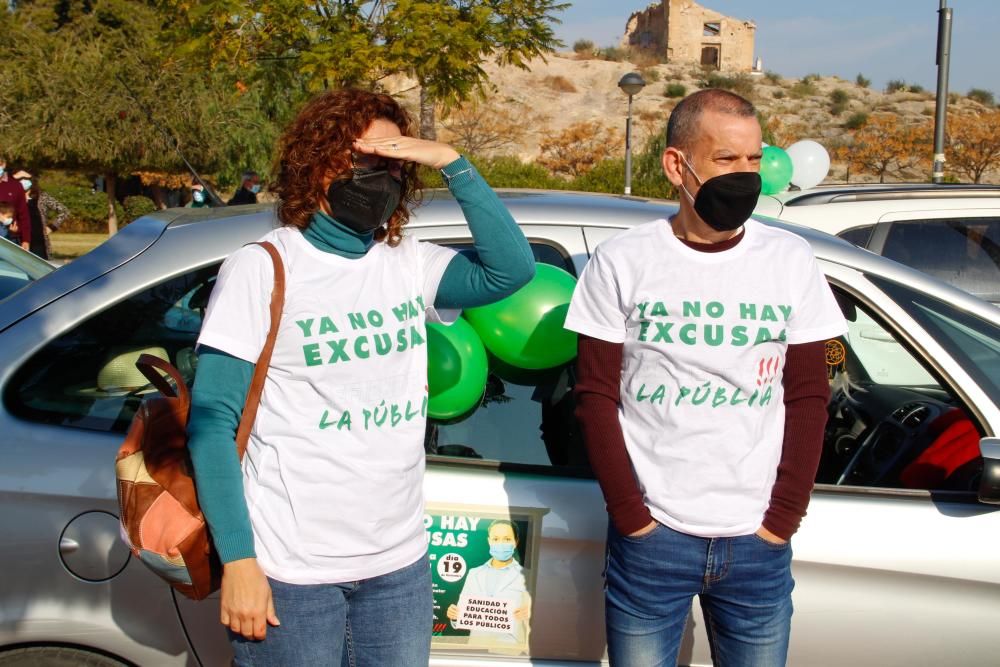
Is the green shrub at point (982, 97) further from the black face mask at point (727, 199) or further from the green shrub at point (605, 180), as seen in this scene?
the black face mask at point (727, 199)

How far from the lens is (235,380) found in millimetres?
1647

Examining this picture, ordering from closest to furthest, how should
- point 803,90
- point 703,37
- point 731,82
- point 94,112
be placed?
point 94,112 → point 731,82 → point 803,90 → point 703,37

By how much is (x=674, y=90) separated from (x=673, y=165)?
47.5 metres

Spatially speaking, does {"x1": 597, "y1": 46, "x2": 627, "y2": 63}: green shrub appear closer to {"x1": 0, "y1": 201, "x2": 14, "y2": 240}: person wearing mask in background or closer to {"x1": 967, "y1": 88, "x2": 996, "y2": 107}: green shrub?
{"x1": 967, "y1": 88, "x2": 996, "y2": 107}: green shrub

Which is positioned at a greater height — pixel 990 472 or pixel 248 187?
pixel 248 187

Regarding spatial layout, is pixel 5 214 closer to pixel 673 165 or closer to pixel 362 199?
pixel 362 199

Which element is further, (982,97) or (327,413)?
(982,97)

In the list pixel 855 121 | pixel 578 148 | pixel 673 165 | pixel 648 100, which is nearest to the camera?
pixel 673 165

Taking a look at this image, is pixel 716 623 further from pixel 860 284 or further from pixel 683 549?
pixel 860 284

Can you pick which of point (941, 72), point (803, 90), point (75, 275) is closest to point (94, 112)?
point (941, 72)

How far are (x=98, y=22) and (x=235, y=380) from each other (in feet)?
113

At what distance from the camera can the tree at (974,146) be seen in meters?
25.1

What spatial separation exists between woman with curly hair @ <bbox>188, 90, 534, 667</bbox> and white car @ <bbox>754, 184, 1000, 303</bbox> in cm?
351

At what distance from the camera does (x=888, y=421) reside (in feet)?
9.04
